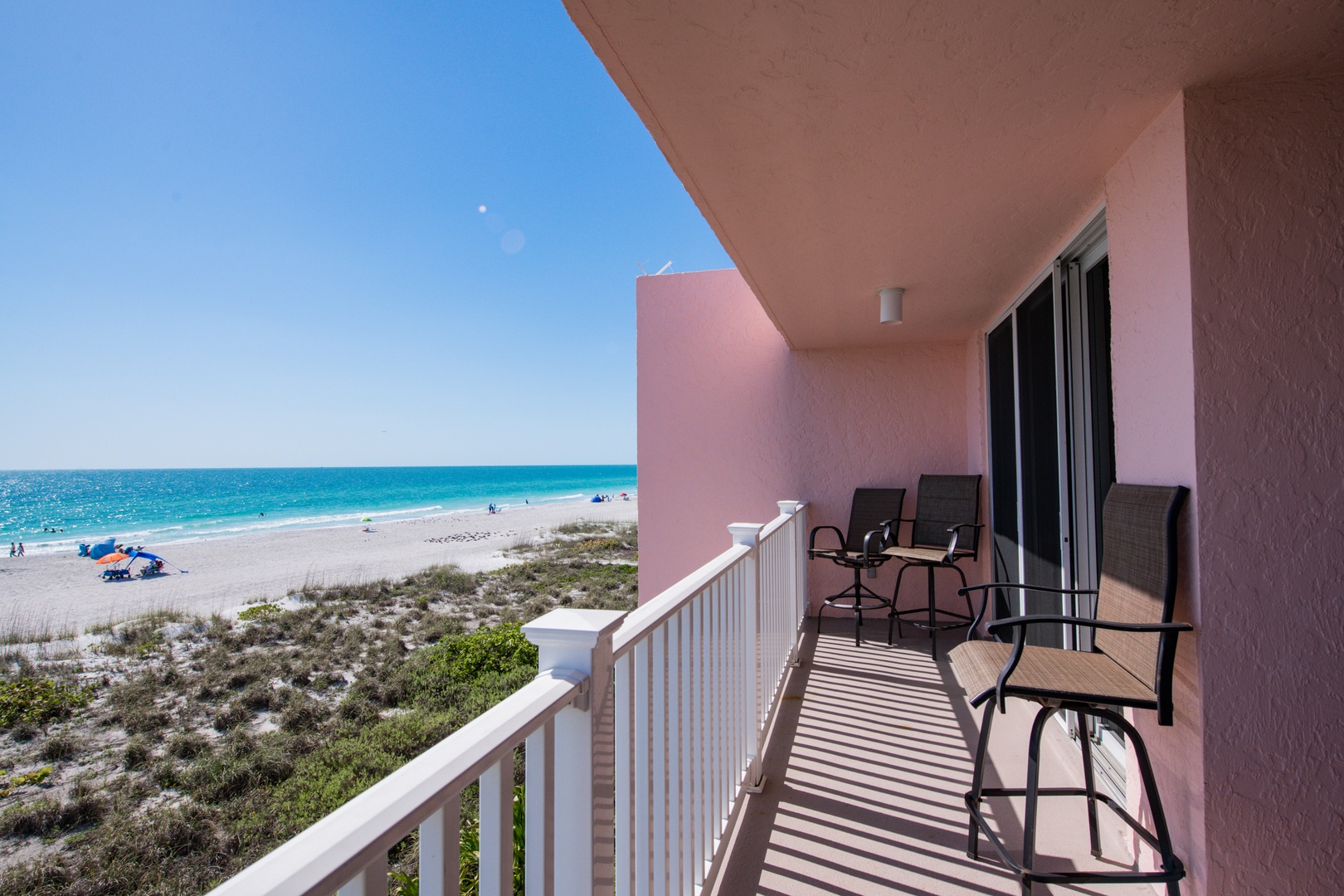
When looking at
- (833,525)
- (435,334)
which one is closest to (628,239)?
(435,334)

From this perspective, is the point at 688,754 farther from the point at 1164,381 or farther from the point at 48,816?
the point at 48,816

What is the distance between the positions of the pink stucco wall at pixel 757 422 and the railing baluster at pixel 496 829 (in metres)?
4.57

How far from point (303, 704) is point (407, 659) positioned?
4.72 ft

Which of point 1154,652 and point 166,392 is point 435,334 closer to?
point 166,392

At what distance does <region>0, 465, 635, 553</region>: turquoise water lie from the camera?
2591cm

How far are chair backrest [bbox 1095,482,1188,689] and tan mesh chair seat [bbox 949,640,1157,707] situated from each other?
0.04 meters

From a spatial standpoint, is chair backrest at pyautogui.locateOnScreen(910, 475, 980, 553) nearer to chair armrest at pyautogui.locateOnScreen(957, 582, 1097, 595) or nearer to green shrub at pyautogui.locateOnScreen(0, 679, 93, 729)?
chair armrest at pyautogui.locateOnScreen(957, 582, 1097, 595)

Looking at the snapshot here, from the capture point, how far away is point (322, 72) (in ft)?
47.0

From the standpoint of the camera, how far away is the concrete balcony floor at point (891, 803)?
181cm

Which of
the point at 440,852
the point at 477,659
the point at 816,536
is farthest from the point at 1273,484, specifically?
the point at 477,659

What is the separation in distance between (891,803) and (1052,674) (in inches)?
35.2

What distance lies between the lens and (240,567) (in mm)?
16750

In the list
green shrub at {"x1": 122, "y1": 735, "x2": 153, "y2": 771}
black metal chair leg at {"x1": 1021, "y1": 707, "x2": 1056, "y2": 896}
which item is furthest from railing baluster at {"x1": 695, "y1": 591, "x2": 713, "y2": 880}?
green shrub at {"x1": 122, "y1": 735, "x2": 153, "y2": 771}

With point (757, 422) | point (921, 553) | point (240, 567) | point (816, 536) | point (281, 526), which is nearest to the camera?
point (921, 553)
